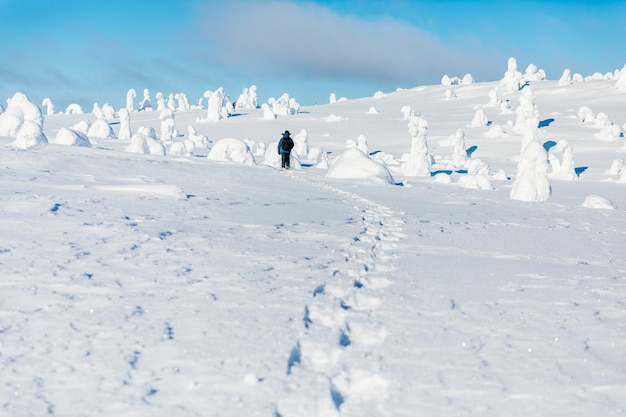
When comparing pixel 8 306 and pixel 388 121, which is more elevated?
pixel 388 121

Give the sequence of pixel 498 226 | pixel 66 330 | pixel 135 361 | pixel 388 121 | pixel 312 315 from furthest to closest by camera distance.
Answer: pixel 388 121 < pixel 498 226 < pixel 312 315 < pixel 66 330 < pixel 135 361

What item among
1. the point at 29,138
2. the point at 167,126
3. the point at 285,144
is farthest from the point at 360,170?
the point at 167,126

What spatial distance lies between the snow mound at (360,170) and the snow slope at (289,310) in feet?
32.6

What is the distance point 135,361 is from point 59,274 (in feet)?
6.16

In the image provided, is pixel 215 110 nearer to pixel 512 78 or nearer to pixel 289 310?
pixel 512 78

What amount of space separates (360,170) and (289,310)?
16.8 meters

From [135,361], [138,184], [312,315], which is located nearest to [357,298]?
[312,315]

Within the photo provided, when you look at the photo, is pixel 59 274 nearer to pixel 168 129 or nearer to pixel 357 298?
pixel 357 298

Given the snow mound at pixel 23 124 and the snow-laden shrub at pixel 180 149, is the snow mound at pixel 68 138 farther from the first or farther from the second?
the snow-laden shrub at pixel 180 149

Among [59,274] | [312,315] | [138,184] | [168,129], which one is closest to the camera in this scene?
[312,315]

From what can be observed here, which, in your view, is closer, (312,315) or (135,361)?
(135,361)

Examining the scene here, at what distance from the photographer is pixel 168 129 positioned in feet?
192

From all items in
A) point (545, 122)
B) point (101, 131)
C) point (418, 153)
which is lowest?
point (418, 153)

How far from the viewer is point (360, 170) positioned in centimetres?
2078
